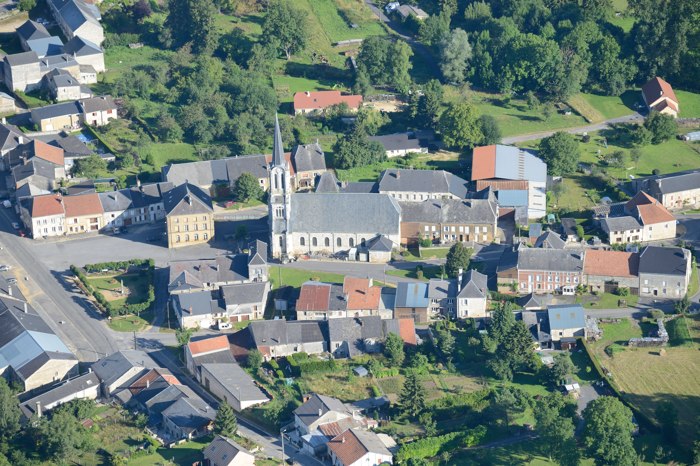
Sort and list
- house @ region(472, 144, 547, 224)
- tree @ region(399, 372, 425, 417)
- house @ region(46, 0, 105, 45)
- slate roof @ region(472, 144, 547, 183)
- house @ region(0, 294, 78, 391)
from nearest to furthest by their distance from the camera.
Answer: tree @ region(399, 372, 425, 417)
house @ region(0, 294, 78, 391)
house @ region(472, 144, 547, 224)
slate roof @ region(472, 144, 547, 183)
house @ region(46, 0, 105, 45)

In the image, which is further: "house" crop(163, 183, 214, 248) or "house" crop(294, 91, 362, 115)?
"house" crop(294, 91, 362, 115)

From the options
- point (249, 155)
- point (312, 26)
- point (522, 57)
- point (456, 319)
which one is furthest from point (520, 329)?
point (312, 26)

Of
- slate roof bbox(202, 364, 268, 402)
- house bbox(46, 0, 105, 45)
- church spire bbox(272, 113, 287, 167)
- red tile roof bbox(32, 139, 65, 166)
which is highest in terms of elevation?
house bbox(46, 0, 105, 45)

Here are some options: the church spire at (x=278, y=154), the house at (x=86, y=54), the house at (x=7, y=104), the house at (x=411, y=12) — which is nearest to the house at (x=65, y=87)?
the house at (x=7, y=104)

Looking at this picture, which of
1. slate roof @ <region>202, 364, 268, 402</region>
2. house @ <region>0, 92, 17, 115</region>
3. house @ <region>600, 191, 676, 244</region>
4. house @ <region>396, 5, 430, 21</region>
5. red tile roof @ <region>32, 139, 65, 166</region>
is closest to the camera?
slate roof @ <region>202, 364, 268, 402</region>

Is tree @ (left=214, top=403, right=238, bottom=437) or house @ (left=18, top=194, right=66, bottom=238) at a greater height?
house @ (left=18, top=194, right=66, bottom=238)

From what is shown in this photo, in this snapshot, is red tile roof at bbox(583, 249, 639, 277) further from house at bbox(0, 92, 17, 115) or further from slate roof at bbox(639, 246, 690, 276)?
house at bbox(0, 92, 17, 115)

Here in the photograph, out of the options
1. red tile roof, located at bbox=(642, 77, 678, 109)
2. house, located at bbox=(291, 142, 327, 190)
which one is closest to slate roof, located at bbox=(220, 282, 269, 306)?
house, located at bbox=(291, 142, 327, 190)

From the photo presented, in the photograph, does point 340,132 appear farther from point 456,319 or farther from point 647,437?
point 647,437
